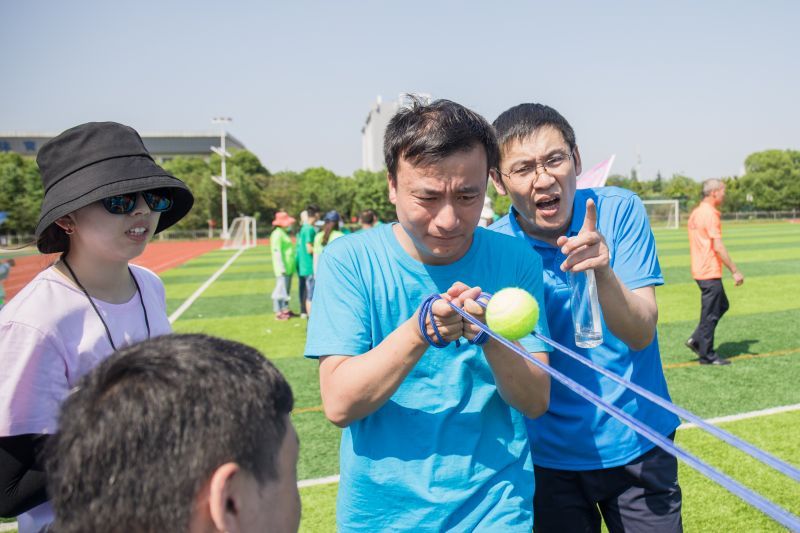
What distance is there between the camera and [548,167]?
2.55 m

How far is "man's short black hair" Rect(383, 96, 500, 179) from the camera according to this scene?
1.94 m

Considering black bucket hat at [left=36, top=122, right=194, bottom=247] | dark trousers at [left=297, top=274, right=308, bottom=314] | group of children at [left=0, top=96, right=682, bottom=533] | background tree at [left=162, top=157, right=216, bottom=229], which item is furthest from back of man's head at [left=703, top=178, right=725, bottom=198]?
background tree at [left=162, top=157, right=216, bottom=229]

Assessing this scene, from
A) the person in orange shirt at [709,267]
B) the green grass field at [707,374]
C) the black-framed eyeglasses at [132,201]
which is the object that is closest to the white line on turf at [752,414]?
the green grass field at [707,374]

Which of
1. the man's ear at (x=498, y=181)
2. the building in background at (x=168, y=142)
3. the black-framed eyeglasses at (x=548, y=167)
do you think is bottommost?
the man's ear at (x=498, y=181)

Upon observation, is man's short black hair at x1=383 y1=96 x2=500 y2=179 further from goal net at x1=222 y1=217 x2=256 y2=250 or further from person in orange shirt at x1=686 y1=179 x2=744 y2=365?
goal net at x1=222 y1=217 x2=256 y2=250

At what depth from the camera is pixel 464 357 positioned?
207 cm

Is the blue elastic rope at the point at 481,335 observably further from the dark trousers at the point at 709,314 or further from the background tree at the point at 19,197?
Answer: the background tree at the point at 19,197

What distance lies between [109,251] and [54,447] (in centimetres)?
123

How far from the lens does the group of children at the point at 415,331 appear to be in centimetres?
188

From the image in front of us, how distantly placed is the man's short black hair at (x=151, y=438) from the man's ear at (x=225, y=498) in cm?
2

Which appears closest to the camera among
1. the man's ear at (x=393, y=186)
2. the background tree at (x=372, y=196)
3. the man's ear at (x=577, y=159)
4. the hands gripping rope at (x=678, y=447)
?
the hands gripping rope at (x=678, y=447)

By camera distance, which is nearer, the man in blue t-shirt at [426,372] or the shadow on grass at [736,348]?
the man in blue t-shirt at [426,372]

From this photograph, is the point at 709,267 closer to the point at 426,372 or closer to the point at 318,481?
the point at 318,481

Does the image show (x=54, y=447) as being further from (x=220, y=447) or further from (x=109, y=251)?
(x=109, y=251)
